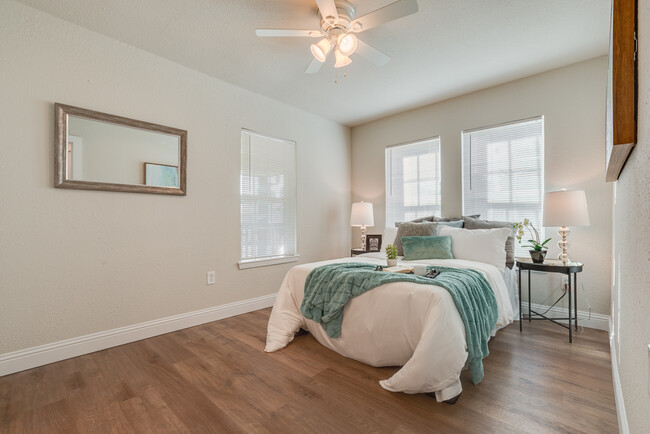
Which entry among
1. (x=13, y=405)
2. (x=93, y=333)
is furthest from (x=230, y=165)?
(x=13, y=405)

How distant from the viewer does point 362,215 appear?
169 inches

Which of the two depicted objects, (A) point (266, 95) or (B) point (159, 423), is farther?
(A) point (266, 95)

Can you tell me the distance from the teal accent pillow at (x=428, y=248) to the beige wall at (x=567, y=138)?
1035mm

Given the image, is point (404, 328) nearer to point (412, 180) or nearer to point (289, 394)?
point (289, 394)

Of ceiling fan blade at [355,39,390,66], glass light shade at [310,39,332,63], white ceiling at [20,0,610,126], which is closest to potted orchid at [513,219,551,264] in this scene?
white ceiling at [20,0,610,126]

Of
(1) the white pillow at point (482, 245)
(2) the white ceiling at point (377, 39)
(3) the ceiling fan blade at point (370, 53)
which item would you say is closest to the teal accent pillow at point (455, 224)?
(1) the white pillow at point (482, 245)

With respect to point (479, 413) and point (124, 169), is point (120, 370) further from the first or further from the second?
point (479, 413)

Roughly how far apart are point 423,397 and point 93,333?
259cm

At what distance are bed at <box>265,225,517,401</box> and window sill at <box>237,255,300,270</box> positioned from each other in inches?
40.7

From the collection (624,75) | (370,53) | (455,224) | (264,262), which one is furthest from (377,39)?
(264,262)

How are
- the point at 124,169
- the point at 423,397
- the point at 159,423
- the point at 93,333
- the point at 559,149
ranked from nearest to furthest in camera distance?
the point at 159,423, the point at 423,397, the point at 93,333, the point at 124,169, the point at 559,149

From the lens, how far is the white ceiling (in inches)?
87.1

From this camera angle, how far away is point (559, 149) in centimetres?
308

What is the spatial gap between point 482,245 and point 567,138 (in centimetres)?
147
